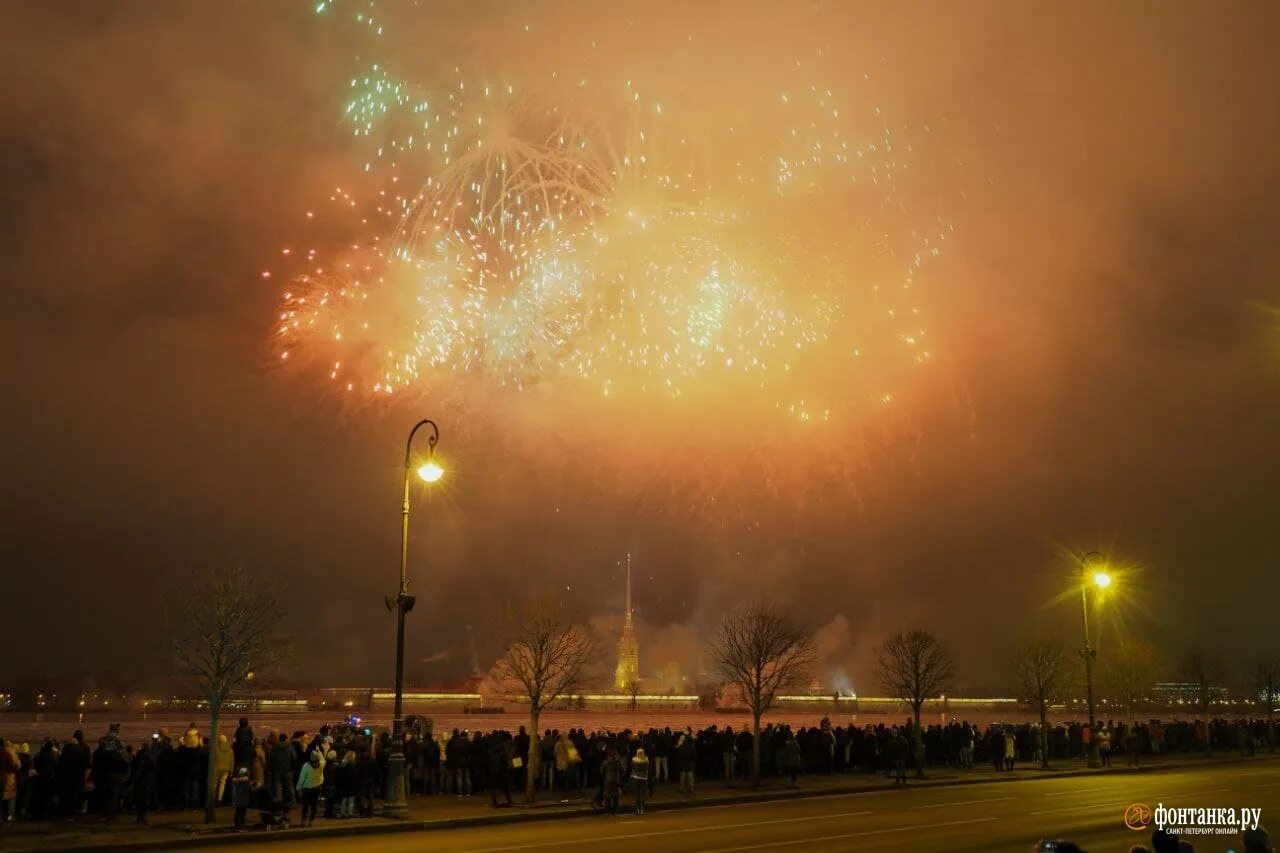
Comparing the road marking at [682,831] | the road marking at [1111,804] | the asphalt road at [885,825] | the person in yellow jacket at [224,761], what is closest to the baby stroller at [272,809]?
the asphalt road at [885,825]

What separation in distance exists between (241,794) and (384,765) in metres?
5.96

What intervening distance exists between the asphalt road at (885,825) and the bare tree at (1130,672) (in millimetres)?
42247

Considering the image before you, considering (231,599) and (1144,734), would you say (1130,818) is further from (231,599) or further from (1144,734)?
(1144,734)

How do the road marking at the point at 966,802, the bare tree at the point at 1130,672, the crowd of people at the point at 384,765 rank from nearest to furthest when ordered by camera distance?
the crowd of people at the point at 384,765
the road marking at the point at 966,802
the bare tree at the point at 1130,672

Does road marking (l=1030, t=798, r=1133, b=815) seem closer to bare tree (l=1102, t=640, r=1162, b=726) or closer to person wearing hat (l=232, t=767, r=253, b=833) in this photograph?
person wearing hat (l=232, t=767, r=253, b=833)

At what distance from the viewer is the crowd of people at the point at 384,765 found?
2212 centimetres

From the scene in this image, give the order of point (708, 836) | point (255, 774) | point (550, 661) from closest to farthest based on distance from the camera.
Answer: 1. point (708, 836)
2. point (255, 774)
3. point (550, 661)

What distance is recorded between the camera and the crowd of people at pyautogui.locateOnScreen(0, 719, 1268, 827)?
22.1m

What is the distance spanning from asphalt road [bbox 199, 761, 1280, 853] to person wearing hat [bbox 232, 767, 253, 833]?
67.1 inches

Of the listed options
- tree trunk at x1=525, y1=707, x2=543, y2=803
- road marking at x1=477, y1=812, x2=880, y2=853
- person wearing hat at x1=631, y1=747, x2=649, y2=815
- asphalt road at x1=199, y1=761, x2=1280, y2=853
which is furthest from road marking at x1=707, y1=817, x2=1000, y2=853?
tree trunk at x1=525, y1=707, x2=543, y2=803

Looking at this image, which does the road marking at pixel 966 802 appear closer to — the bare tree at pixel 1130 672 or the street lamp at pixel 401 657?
the street lamp at pixel 401 657

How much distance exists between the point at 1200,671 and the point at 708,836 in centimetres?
7307

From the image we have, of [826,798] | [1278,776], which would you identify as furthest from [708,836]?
[1278,776]

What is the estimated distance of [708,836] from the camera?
67.6 feet
